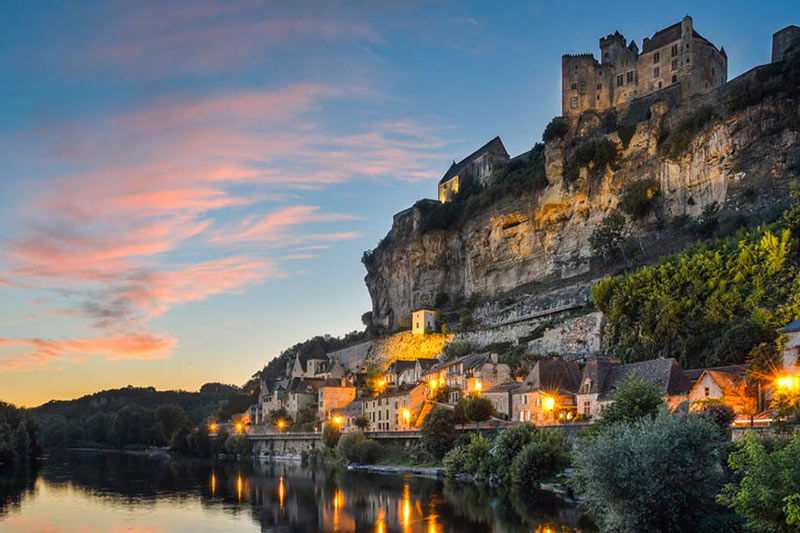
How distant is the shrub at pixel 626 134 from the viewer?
6607 centimetres

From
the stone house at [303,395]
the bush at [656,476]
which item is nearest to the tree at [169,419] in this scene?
the stone house at [303,395]

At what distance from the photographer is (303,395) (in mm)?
78250

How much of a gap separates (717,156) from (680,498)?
4079 cm

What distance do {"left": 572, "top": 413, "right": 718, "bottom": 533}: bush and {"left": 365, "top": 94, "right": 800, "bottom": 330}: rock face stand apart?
35.1m

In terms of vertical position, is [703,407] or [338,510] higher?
[703,407]

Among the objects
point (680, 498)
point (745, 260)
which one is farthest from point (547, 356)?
point (680, 498)

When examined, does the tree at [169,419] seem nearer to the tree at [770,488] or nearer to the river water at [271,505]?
the river water at [271,505]

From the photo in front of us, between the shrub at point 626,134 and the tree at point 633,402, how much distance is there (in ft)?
123

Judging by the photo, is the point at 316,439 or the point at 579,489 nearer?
the point at 579,489

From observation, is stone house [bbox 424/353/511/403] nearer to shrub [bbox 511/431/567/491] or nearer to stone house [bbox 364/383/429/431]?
stone house [bbox 364/383/429/431]

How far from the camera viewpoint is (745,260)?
43875 mm

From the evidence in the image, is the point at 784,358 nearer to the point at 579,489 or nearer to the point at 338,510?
the point at 579,489

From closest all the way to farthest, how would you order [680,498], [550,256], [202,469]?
[680,498] < [202,469] < [550,256]

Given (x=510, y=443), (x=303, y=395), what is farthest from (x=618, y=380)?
(x=303, y=395)
